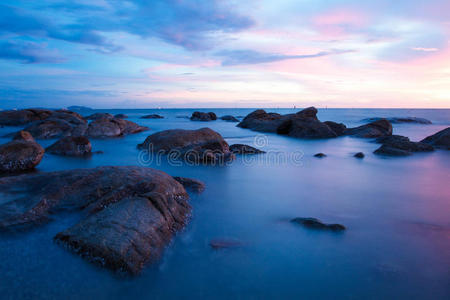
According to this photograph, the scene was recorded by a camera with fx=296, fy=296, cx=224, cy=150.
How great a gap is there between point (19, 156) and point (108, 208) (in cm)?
486

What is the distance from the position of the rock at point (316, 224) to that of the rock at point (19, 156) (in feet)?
21.0

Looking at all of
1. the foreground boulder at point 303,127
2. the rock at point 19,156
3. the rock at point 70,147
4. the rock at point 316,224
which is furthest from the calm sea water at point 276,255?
the foreground boulder at point 303,127

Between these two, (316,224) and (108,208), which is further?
(316,224)

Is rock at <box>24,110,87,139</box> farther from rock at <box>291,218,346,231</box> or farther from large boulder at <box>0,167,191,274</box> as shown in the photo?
rock at <box>291,218,346,231</box>

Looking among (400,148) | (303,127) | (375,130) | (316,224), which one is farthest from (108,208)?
(375,130)

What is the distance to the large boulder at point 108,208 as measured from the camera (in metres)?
2.94

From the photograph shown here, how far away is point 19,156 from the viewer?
6930 mm

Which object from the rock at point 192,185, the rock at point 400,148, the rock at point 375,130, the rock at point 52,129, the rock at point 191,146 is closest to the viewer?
the rock at point 192,185

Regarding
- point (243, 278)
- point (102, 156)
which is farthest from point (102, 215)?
point (102, 156)

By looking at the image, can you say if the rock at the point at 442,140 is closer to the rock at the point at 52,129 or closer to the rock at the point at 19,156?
the rock at the point at 19,156

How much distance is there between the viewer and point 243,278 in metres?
2.84

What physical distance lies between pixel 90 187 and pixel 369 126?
60.2 feet

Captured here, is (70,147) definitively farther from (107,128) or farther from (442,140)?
Result: (442,140)

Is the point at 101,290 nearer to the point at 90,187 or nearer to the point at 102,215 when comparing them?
the point at 102,215
